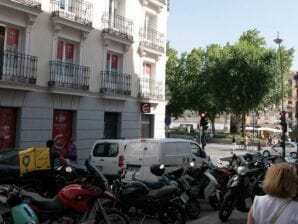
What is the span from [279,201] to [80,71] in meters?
16.5

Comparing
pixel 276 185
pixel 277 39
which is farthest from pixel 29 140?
pixel 277 39

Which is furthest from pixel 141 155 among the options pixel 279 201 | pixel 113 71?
pixel 113 71

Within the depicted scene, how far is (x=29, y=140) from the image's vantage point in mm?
17328

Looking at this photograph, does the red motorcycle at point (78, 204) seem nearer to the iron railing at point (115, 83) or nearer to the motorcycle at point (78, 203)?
the motorcycle at point (78, 203)

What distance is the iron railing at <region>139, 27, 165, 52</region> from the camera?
78.5 ft

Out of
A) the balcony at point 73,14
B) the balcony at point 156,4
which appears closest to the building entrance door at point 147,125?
the balcony at point 156,4

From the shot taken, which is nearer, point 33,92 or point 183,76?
point 33,92

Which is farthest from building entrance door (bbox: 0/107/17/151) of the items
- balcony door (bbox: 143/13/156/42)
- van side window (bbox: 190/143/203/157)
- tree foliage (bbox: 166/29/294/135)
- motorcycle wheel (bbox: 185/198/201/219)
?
tree foliage (bbox: 166/29/294/135)

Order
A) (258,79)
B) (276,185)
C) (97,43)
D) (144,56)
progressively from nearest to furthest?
(276,185), (97,43), (144,56), (258,79)

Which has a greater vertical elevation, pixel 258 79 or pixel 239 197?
pixel 258 79

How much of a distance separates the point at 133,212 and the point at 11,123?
9842 millimetres

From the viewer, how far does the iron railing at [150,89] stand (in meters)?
24.0

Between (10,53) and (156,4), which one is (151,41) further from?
(10,53)

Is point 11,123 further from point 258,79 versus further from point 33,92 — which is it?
point 258,79
